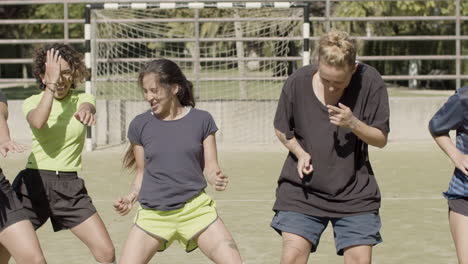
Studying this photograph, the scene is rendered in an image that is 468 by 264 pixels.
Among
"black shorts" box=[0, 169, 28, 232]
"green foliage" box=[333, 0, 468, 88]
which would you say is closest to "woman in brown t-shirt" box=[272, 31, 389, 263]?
"black shorts" box=[0, 169, 28, 232]

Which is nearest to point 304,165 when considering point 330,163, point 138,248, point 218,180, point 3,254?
point 330,163

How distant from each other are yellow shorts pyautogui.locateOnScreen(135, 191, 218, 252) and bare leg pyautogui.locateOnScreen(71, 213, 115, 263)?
0.53 m

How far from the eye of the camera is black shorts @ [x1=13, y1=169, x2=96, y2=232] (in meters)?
5.99

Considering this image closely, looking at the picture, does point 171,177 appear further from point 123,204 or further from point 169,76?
point 169,76

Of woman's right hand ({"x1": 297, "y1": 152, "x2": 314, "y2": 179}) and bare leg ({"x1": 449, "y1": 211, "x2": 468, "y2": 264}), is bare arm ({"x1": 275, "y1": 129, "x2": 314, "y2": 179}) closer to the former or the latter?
woman's right hand ({"x1": 297, "y1": 152, "x2": 314, "y2": 179})

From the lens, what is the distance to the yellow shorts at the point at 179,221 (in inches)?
215

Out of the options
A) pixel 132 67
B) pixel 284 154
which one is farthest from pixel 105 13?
pixel 284 154

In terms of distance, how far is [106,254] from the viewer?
596 centimetres

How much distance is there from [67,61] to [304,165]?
167 centimetres

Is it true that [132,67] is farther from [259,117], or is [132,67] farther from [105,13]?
[259,117]

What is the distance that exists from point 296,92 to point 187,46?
26342 millimetres

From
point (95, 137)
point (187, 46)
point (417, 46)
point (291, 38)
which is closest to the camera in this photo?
point (95, 137)

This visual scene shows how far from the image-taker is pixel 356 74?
17.7ft

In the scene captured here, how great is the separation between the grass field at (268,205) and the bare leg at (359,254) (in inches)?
93.5
